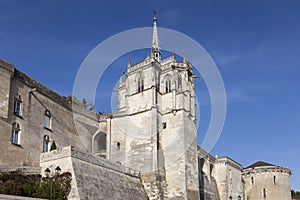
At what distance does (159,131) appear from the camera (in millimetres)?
41875

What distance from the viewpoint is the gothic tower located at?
39625 millimetres

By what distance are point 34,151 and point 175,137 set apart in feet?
50.6

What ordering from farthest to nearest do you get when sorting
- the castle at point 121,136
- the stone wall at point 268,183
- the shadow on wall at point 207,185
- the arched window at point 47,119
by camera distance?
the stone wall at point 268,183 → the shadow on wall at point 207,185 → the arched window at point 47,119 → the castle at point 121,136

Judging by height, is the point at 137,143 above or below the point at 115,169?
above

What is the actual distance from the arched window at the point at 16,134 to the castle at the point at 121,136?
0.08 meters

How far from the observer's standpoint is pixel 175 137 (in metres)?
41.5

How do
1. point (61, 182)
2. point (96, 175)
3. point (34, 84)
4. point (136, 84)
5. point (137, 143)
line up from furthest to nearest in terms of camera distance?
point (136, 84) → point (137, 143) → point (34, 84) → point (96, 175) → point (61, 182)

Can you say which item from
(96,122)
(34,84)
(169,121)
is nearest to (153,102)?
(169,121)

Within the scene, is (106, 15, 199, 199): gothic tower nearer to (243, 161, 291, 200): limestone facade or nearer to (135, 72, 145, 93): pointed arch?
(135, 72, 145, 93): pointed arch

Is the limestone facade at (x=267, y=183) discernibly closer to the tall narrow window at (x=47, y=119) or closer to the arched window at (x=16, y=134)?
the tall narrow window at (x=47, y=119)

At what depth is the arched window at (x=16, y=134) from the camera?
30.5 meters

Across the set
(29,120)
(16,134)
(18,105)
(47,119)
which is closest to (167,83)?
(47,119)

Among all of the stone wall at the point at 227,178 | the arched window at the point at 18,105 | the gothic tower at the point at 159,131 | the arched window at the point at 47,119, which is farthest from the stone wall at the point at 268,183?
the arched window at the point at 18,105

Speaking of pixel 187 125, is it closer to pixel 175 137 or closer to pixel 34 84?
pixel 175 137
